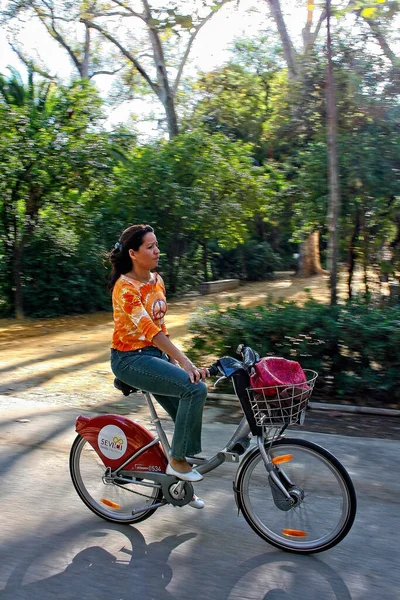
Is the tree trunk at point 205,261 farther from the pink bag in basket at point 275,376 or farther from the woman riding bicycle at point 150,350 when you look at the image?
the pink bag in basket at point 275,376

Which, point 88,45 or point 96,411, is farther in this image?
point 88,45

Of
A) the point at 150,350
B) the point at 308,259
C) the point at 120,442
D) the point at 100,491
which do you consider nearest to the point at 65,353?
the point at 100,491

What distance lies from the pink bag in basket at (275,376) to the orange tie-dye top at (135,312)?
642mm

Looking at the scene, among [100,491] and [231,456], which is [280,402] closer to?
[231,456]

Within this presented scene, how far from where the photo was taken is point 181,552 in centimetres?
392

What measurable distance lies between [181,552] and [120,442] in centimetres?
76

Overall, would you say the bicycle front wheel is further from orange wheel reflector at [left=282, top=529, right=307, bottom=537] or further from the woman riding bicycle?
the woman riding bicycle

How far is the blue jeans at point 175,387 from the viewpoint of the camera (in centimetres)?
387

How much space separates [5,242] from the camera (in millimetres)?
14406

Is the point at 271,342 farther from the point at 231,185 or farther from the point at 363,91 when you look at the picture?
the point at 231,185

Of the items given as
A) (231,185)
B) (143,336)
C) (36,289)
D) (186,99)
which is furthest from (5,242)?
(186,99)

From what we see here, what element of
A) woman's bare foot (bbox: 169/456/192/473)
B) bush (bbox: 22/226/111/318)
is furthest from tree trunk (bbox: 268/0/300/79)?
woman's bare foot (bbox: 169/456/192/473)

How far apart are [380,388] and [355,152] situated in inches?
164

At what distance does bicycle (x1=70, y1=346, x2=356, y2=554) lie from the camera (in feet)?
12.1
